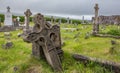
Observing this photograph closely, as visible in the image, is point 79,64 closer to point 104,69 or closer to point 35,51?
point 104,69

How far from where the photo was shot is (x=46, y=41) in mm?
10812

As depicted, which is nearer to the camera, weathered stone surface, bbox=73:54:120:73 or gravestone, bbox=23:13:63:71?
weathered stone surface, bbox=73:54:120:73

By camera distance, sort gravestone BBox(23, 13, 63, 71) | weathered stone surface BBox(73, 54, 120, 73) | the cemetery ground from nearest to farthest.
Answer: weathered stone surface BBox(73, 54, 120, 73) → the cemetery ground → gravestone BBox(23, 13, 63, 71)

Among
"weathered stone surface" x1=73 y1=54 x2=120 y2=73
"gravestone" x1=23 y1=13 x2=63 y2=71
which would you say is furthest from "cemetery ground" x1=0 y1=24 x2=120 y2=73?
"gravestone" x1=23 y1=13 x2=63 y2=71

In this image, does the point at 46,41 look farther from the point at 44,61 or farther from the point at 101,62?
the point at 101,62

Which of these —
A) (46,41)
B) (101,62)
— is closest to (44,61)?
(46,41)

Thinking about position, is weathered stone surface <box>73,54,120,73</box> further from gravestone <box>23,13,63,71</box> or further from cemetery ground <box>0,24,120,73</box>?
gravestone <box>23,13,63,71</box>

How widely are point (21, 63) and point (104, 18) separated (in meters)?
33.7

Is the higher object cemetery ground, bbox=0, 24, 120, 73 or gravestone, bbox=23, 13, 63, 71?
gravestone, bbox=23, 13, 63, 71

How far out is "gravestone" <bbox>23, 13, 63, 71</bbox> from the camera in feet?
34.9

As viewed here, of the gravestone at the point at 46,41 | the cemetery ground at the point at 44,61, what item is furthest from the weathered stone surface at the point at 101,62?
the gravestone at the point at 46,41

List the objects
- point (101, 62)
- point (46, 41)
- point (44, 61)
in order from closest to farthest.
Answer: point (101, 62) < point (46, 41) < point (44, 61)

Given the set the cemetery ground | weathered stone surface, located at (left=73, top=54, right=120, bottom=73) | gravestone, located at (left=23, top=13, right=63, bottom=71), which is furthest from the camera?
gravestone, located at (left=23, top=13, right=63, bottom=71)

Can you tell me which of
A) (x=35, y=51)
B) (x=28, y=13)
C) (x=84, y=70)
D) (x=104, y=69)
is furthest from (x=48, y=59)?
(x=28, y=13)
